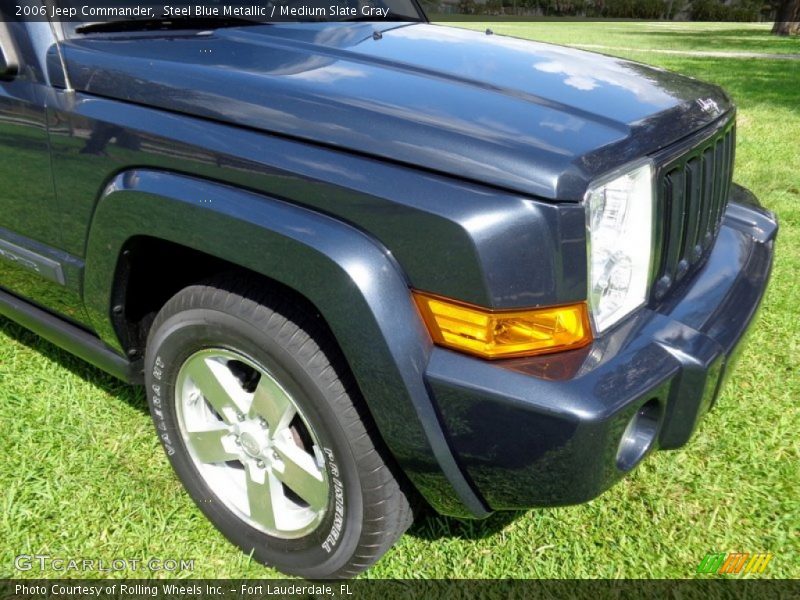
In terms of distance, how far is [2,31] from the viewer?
2.10 meters

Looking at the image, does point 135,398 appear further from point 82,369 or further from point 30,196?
point 30,196

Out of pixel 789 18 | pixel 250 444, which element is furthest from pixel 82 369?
pixel 789 18

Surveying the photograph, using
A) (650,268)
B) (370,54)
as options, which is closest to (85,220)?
(370,54)

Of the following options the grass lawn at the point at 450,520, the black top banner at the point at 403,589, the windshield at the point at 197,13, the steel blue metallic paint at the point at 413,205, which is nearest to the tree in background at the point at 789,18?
the grass lawn at the point at 450,520

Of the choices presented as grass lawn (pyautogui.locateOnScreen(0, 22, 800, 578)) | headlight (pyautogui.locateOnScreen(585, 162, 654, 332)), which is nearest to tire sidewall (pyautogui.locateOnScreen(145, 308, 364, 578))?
grass lawn (pyautogui.locateOnScreen(0, 22, 800, 578))

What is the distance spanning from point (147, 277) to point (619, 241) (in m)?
1.34

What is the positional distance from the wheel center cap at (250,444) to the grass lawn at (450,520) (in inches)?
13.9

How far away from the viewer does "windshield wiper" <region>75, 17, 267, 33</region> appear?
84.8 inches

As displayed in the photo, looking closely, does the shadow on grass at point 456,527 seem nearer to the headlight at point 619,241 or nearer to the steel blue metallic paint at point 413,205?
the steel blue metallic paint at point 413,205

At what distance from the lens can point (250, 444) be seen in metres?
1.99

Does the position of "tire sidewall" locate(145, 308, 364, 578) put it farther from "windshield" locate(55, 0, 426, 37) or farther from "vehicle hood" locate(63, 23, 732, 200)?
"windshield" locate(55, 0, 426, 37)

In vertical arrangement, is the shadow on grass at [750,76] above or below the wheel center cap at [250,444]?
below

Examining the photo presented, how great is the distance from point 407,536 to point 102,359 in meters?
1.09

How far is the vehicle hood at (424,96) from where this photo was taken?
1.51 meters
